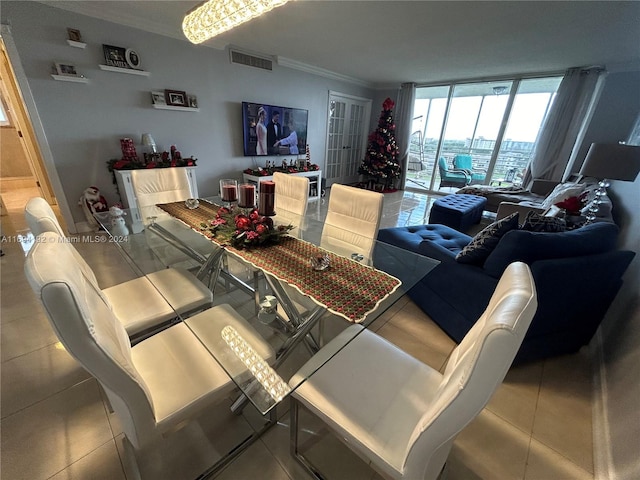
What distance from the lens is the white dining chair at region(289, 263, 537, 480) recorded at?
537 millimetres

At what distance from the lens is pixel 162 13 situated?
2.70m

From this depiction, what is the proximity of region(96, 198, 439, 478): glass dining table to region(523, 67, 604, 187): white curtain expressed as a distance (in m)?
4.72

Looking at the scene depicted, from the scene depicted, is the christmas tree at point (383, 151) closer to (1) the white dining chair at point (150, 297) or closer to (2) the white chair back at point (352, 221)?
(2) the white chair back at point (352, 221)

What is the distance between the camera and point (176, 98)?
3.34 metres

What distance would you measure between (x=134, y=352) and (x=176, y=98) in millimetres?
3439

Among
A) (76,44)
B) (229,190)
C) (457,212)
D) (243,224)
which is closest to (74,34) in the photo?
(76,44)

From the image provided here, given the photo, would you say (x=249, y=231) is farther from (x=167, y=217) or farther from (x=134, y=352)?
(x=167, y=217)

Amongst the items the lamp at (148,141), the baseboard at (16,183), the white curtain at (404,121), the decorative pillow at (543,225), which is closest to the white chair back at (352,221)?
the decorative pillow at (543,225)

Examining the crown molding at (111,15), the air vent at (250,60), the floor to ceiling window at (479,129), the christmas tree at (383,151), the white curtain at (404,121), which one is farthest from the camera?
the christmas tree at (383,151)

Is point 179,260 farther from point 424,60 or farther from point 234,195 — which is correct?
point 424,60

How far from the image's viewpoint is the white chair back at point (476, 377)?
20.2 inches

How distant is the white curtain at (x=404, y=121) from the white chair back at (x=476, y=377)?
5885mm

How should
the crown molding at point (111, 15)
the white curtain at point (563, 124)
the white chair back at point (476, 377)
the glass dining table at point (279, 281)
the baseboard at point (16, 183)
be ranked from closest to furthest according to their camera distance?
the white chair back at point (476, 377) < the glass dining table at point (279, 281) < the crown molding at point (111, 15) < the white curtain at point (563, 124) < the baseboard at point (16, 183)

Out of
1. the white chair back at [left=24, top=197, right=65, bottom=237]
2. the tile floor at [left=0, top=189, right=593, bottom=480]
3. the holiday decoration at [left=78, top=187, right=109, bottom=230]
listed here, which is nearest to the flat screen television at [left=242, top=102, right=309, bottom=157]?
the holiday decoration at [left=78, top=187, right=109, bottom=230]
